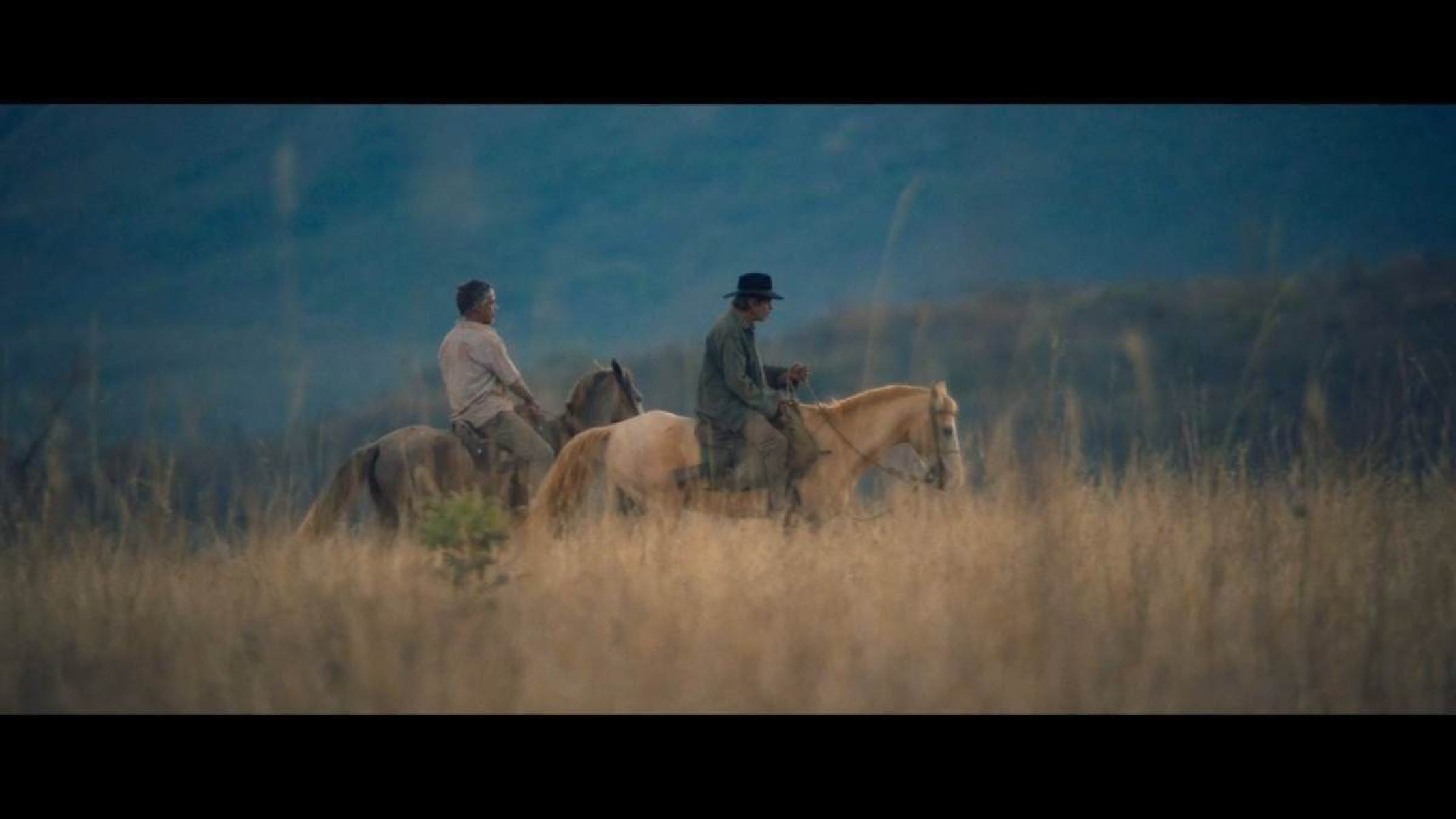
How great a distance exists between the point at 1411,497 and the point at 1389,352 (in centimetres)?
421

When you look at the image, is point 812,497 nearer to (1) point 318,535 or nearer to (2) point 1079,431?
(2) point 1079,431

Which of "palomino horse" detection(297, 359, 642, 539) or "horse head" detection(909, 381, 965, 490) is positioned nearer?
"horse head" detection(909, 381, 965, 490)

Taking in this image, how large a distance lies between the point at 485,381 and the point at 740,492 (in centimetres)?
176

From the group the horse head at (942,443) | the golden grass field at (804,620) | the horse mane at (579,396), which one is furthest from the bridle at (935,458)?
the horse mane at (579,396)

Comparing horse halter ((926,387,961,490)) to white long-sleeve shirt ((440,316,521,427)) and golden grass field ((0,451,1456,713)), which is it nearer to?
golden grass field ((0,451,1456,713))

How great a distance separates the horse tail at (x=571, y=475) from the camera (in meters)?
7.84

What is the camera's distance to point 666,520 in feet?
22.8

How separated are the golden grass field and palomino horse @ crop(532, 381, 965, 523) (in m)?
1.15

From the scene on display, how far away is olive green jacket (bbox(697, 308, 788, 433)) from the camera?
293 inches

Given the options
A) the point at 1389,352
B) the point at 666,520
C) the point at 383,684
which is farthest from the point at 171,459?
the point at 1389,352

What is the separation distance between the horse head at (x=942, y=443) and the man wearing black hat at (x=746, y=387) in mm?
812

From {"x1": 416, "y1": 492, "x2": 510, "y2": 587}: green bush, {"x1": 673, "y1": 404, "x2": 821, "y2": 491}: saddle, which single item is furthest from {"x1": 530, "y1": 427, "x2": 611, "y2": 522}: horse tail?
{"x1": 416, "y1": 492, "x2": 510, "y2": 587}: green bush

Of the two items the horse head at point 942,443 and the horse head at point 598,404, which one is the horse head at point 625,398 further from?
the horse head at point 942,443

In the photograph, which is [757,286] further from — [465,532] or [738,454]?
[465,532]
